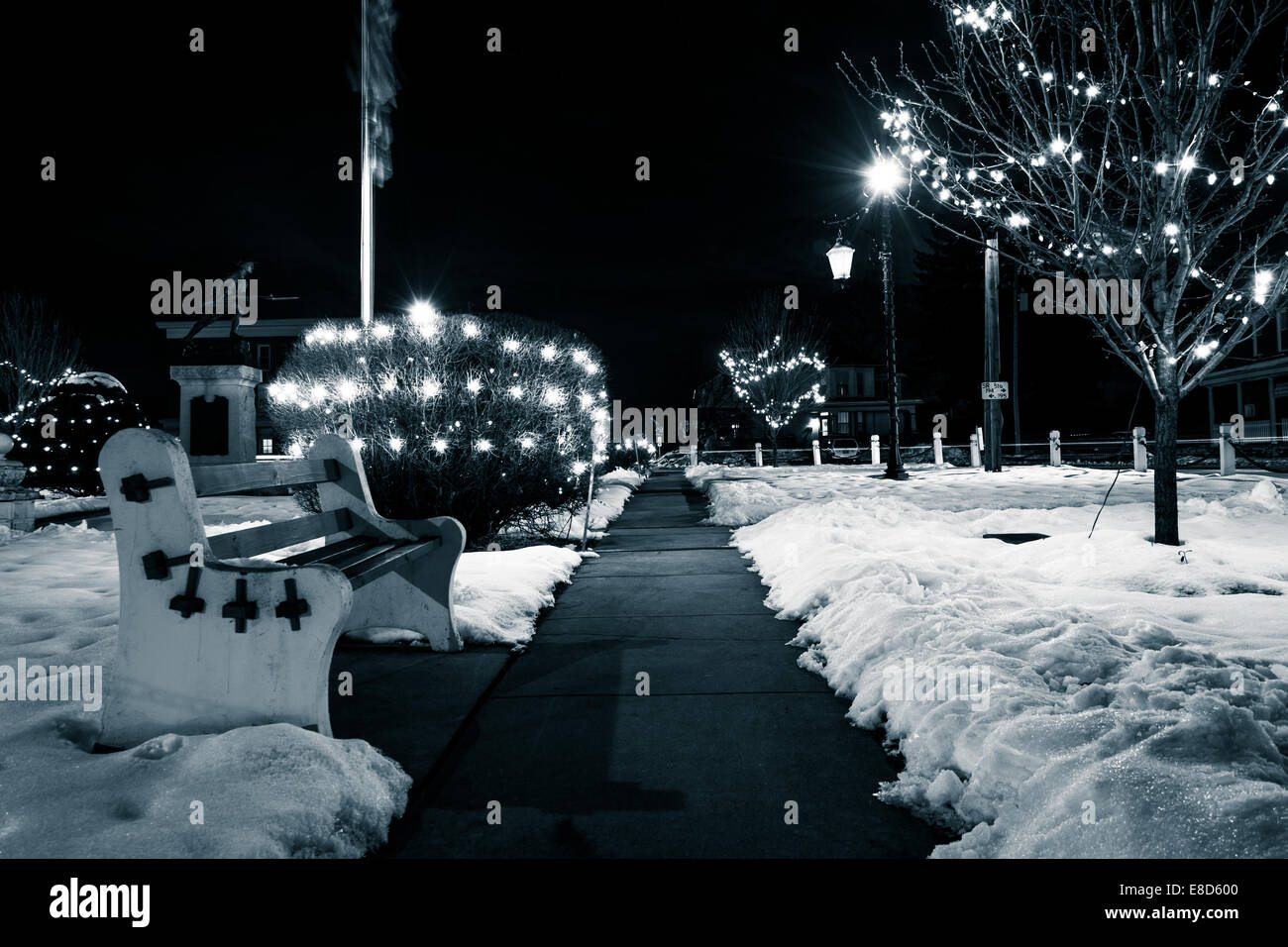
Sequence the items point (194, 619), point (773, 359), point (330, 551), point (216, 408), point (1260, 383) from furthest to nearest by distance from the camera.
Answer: point (773, 359), point (1260, 383), point (216, 408), point (330, 551), point (194, 619)

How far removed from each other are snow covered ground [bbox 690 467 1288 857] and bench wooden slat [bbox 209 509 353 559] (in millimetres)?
2797

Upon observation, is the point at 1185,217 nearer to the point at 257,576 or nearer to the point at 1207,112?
the point at 1207,112

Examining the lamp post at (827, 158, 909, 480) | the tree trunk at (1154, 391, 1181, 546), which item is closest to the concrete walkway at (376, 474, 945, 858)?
the tree trunk at (1154, 391, 1181, 546)

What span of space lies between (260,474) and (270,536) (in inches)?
14.9

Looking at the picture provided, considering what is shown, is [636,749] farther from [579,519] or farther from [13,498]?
[13,498]

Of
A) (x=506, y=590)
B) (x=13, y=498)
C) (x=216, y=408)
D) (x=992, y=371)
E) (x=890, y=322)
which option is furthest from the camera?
(x=992, y=371)

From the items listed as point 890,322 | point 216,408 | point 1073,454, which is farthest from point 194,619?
point 1073,454

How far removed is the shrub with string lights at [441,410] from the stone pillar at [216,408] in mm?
6911

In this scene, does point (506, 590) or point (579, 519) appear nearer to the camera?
point (506, 590)

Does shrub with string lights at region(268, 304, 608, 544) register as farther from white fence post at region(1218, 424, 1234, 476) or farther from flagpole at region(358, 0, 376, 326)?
white fence post at region(1218, 424, 1234, 476)

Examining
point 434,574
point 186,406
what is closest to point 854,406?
point 186,406

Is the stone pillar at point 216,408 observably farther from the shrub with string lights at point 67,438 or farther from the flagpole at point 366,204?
the flagpole at point 366,204

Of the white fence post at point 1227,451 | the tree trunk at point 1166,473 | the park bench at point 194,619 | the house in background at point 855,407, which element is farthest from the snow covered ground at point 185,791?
the house in background at point 855,407

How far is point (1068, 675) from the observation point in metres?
3.60
